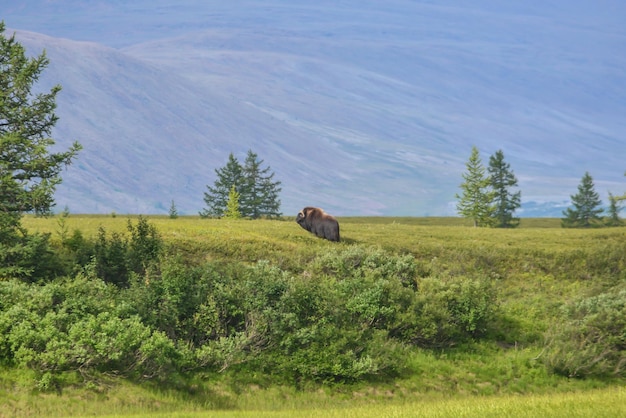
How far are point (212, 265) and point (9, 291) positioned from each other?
9085 mm

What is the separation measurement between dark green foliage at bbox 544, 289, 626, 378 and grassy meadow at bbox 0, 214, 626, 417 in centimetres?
18

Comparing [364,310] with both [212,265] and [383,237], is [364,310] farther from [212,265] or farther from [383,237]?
[383,237]

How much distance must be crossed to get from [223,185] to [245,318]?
278 ft

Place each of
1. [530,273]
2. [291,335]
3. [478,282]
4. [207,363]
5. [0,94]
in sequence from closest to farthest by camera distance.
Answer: [207,363]
[291,335]
[0,94]
[478,282]
[530,273]

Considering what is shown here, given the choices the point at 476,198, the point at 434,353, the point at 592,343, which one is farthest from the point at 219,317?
the point at 476,198

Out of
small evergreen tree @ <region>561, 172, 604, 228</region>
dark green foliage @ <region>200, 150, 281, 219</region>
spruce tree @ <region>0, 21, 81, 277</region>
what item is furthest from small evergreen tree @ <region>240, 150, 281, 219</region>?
spruce tree @ <region>0, 21, 81, 277</region>

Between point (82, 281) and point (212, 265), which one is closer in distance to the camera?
point (82, 281)

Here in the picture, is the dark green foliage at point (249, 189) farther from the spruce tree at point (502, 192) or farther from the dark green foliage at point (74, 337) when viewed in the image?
the dark green foliage at point (74, 337)

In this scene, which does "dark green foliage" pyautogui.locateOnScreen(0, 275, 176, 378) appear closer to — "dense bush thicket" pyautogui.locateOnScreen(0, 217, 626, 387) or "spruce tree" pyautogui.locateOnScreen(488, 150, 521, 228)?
"dense bush thicket" pyautogui.locateOnScreen(0, 217, 626, 387)

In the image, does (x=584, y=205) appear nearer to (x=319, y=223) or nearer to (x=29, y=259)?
(x=319, y=223)

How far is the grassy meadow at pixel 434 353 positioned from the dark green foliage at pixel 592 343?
175 mm

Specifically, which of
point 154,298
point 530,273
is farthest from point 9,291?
point 530,273

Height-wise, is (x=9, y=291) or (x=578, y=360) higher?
(x=9, y=291)

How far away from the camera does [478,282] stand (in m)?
38.2
